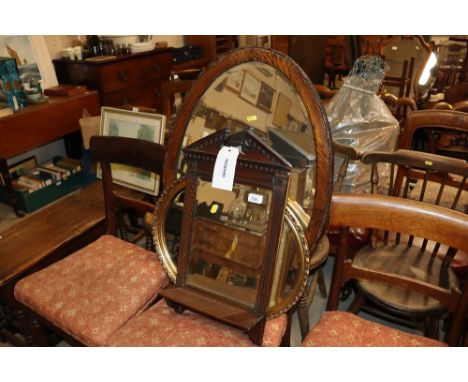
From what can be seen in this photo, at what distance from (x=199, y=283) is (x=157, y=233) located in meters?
0.25

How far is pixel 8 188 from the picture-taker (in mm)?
2652

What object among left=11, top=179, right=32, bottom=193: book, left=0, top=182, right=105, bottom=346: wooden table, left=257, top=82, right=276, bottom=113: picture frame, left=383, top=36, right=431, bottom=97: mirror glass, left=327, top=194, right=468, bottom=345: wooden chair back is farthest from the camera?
left=383, top=36, right=431, bottom=97: mirror glass

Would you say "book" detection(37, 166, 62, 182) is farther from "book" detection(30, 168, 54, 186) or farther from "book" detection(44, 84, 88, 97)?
"book" detection(44, 84, 88, 97)

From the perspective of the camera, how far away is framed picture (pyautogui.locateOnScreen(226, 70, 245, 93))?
3.66ft

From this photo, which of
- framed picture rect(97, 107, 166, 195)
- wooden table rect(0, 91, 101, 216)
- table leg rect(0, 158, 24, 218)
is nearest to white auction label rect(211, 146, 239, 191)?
framed picture rect(97, 107, 166, 195)

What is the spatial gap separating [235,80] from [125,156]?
589 millimetres

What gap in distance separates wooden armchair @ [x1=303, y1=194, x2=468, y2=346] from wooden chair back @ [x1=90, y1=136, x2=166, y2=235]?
0.71 metres

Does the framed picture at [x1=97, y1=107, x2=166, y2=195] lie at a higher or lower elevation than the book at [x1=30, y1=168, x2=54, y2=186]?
higher

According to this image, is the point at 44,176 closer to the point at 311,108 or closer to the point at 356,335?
the point at 311,108

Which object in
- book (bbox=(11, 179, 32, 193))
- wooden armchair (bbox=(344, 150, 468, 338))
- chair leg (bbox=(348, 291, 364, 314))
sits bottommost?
chair leg (bbox=(348, 291, 364, 314))

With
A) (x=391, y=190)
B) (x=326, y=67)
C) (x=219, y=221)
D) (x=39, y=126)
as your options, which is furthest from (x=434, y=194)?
(x=326, y=67)

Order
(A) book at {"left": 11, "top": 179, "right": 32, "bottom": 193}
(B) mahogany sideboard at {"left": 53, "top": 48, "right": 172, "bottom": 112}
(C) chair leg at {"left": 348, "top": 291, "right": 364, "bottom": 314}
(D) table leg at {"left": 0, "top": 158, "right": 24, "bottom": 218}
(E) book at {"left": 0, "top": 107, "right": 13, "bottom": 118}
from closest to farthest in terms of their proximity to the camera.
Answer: (C) chair leg at {"left": 348, "top": 291, "right": 364, "bottom": 314}, (E) book at {"left": 0, "top": 107, "right": 13, "bottom": 118}, (D) table leg at {"left": 0, "top": 158, "right": 24, "bottom": 218}, (A) book at {"left": 11, "top": 179, "right": 32, "bottom": 193}, (B) mahogany sideboard at {"left": 53, "top": 48, "right": 172, "bottom": 112}
